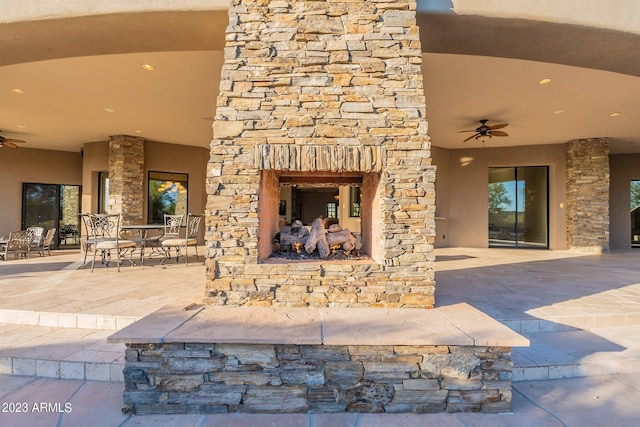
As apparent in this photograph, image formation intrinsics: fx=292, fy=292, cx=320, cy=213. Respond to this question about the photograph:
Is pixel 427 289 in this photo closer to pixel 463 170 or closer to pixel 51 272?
pixel 51 272

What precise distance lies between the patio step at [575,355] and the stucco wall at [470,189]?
5669 mm

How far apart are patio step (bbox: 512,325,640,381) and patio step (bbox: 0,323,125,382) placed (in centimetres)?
295

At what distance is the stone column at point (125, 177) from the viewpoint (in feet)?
24.1

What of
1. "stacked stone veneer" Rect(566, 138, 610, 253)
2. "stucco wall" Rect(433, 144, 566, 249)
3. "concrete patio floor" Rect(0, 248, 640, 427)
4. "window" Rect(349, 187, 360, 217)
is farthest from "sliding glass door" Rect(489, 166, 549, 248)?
"concrete patio floor" Rect(0, 248, 640, 427)

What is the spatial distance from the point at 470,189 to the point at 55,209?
12719mm

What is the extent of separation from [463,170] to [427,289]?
23.6 feet

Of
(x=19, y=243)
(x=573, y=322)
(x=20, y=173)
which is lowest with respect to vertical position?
(x=573, y=322)

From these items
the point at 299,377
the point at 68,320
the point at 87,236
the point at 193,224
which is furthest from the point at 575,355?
the point at 87,236

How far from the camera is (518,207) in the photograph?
29.1ft

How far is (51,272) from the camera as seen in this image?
436cm

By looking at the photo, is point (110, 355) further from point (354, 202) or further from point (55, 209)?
point (55, 209)

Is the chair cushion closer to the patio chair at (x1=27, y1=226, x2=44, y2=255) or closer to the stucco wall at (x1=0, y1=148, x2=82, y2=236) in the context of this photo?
the patio chair at (x1=27, y1=226, x2=44, y2=255)

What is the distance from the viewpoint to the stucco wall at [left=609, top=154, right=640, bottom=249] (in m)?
8.79

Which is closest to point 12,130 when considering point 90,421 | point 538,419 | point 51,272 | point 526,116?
point 51,272
